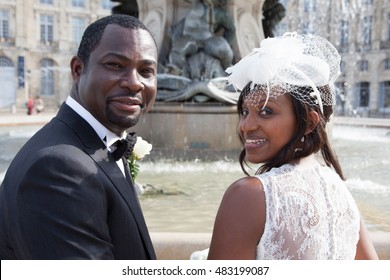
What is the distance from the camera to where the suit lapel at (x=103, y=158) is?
1.37 meters

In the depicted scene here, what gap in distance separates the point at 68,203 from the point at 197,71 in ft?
25.6

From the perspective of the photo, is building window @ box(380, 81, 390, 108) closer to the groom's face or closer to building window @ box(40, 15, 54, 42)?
building window @ box(40, 15, 54, 42)

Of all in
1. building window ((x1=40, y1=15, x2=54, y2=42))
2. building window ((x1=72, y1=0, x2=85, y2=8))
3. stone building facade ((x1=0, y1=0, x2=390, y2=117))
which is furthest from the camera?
building window ((x1=72, y1=0, x2=85, y2=8))

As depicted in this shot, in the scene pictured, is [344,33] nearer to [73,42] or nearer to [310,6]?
[310,6]

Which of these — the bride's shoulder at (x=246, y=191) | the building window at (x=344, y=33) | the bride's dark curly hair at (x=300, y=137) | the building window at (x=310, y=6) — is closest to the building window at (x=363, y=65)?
the building window at (x=344, y=33)

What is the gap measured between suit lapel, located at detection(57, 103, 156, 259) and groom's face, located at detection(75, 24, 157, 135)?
59 millimetres

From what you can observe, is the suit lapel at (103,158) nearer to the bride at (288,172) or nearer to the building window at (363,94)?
the bride at (288,172)

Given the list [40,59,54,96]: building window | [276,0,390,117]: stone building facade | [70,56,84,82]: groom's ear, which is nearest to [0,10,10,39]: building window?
[40,59,54,96]: building window

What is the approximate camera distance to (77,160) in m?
1.26

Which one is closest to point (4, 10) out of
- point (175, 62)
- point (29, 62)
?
point (29, 62)

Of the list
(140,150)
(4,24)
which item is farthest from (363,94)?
(140,150)

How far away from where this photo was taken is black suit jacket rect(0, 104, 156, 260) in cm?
116

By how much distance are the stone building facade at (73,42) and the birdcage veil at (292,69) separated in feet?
133

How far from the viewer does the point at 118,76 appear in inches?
56.1
